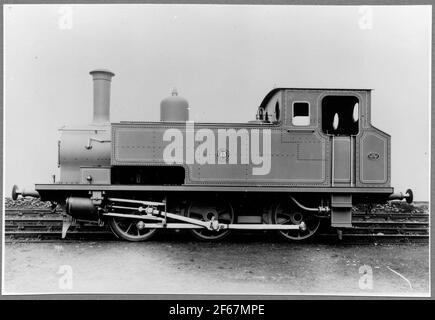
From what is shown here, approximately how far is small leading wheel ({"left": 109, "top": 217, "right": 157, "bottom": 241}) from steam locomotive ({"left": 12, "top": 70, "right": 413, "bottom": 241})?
0.07ft

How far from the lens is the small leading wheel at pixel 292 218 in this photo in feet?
32.6

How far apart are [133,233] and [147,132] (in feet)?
6.82

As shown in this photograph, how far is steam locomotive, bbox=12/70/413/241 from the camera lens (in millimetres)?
9508

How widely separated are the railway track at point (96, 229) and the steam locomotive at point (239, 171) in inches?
33.9

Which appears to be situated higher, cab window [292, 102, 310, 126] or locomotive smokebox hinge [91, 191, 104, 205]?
cab window [292, 102, 310, 126]

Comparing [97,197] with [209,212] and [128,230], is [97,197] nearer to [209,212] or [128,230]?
[128,230]

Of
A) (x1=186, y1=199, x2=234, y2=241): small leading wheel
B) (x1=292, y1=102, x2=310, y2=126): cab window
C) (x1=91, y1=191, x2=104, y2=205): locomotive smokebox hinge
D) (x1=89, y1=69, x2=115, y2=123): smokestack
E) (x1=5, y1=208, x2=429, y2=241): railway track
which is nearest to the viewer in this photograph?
(x1=91, y1=191, x2=104, y2=205): locomotive smokebox hinge

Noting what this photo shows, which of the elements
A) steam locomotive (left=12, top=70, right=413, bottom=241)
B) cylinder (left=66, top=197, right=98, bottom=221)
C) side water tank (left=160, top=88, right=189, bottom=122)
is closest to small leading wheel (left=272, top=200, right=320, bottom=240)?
steam locomotive (left=12, top=70, right=413, bottom=241)

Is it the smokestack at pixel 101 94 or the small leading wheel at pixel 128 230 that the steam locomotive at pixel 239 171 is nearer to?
the small leading wheel at pixel 128 230

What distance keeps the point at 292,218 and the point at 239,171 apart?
1446mm

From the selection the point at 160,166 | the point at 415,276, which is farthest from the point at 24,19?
the point at 415,276

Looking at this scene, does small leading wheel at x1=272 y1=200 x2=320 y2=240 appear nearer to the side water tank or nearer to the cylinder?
the side water tank

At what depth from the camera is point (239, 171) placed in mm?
9531

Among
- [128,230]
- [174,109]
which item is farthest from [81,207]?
[174,109]
